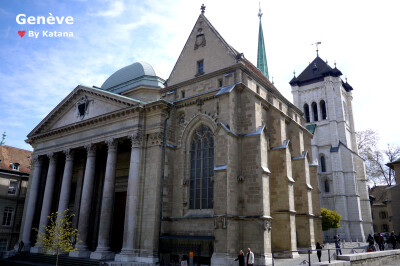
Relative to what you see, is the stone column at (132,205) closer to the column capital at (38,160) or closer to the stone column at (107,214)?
the stone column at (107,214)

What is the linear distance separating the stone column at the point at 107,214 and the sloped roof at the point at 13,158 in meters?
22.0

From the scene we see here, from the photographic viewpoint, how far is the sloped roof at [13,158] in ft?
133

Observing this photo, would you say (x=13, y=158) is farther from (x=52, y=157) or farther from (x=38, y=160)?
(x=52, y=157)

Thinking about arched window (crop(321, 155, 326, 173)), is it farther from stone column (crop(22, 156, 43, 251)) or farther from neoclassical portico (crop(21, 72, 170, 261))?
stone column (crop(22, 156, 43, 251))

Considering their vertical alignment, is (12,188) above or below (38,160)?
below

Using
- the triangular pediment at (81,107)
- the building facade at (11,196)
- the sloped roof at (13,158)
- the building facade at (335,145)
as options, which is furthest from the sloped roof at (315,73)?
the building facade at (11,196)

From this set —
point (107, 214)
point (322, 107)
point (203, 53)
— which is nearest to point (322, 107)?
point (322, 107)

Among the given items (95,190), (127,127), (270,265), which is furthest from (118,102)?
(270,265)

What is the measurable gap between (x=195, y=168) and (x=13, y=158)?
31.0 m

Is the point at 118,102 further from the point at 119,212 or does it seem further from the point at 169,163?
the point at 119,212

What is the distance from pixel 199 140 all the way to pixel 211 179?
11.4 ft

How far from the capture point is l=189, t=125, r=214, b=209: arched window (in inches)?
896

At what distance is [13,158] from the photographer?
1672 inches

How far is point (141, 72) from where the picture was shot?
37219mm
